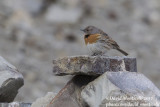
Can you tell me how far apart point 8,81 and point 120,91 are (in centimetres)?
233

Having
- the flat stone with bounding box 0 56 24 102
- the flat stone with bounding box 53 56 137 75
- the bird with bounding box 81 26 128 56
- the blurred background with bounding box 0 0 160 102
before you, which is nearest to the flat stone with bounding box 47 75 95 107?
the flat stone with bounding box 53 56 137 75

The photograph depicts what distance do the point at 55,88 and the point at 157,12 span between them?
9672 millimetres

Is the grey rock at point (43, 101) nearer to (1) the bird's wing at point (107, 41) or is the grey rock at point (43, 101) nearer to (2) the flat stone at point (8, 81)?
(2) the flat stone at point (8, 81)

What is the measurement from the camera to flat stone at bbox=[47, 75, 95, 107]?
377 inches

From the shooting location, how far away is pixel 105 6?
2545 cm

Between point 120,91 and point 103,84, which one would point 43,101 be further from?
point 120,91

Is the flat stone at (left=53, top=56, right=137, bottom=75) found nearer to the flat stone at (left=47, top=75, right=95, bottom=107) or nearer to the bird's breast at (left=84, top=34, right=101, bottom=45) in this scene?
the flat stone at (left=47, top=75, right=95, bottom=107)

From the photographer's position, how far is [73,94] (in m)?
9.79

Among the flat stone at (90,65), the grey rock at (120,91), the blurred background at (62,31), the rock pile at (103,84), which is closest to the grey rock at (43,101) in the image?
the rock pile at (103,84)

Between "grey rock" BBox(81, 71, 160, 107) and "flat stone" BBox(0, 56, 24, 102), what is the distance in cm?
144

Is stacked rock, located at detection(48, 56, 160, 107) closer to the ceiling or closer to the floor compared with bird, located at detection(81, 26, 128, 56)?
closer to the floor

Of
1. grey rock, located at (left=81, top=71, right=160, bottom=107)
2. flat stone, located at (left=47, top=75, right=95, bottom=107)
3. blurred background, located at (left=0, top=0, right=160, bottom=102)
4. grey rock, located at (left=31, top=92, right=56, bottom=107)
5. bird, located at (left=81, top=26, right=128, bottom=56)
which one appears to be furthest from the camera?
blurred background, located at (left=0, top=0, right=160, bottom=102)

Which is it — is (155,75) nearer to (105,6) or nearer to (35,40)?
(35,40)

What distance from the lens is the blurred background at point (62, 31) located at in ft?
60.0
